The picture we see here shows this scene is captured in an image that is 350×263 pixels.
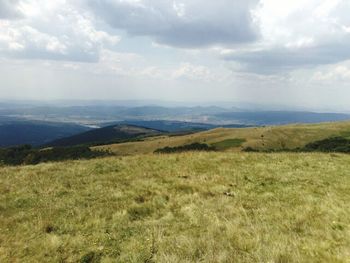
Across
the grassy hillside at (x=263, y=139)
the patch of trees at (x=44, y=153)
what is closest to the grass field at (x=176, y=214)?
the grassy hillside at (x=263, y=139)

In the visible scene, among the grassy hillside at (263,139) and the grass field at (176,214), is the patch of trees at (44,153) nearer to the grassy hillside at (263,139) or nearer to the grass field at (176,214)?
the grassy hillside at (263,139)

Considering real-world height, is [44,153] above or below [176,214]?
below

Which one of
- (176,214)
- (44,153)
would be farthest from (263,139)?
(176,214)

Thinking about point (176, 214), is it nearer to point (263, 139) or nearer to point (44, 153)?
point (263, 139)

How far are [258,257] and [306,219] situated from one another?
4.03m

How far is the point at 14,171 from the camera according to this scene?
74.2ft

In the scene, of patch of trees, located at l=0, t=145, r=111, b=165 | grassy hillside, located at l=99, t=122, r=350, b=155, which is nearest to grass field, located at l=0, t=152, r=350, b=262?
grassy hillside, located at l=99, t=122, r=350, b=155

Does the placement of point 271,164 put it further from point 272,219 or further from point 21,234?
point 21,234

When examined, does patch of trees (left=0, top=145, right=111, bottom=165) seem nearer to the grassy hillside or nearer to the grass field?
the grassy hillside

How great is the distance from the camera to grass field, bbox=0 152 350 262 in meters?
9.11

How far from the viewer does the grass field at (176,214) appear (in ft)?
29.9

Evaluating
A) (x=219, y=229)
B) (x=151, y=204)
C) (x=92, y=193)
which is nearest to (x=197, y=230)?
(x=219, y=229)

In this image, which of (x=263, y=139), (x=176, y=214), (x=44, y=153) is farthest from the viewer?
(x=44, y=153)

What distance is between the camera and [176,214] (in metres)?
12.9
